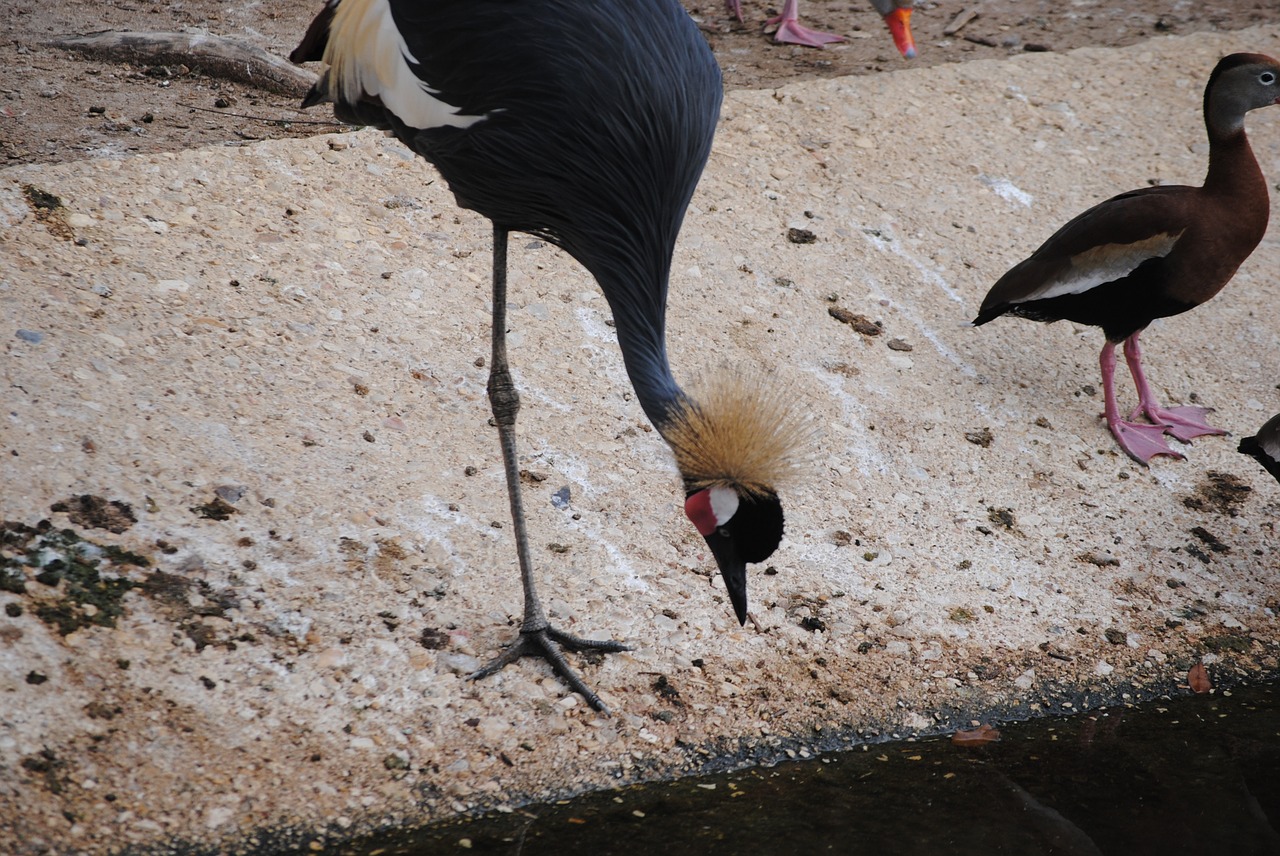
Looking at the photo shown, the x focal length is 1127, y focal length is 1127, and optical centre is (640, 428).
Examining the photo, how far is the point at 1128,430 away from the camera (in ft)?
14.6

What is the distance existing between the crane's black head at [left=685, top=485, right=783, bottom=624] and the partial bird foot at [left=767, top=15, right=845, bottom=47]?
4663mm

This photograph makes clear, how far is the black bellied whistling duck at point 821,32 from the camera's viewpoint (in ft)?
19.8

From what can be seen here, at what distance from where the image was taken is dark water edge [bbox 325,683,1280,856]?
2666 millimetres

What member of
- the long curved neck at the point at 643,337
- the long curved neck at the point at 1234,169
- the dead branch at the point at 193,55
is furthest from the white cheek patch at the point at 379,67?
the long curved neck at the point at 1234,169

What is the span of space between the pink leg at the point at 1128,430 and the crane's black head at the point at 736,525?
2.21 meters

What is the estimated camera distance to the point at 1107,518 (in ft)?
13.3

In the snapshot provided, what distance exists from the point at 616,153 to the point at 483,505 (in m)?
1.28

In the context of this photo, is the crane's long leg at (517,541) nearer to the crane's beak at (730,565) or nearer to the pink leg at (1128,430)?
the crane's beak at (730,565)

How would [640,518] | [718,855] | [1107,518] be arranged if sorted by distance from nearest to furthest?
1. [718,855]
2. [640,518]
3. [1107,518]

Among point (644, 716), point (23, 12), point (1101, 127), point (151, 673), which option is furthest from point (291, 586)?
point (1101, 127)

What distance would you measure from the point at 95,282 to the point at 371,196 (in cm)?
119

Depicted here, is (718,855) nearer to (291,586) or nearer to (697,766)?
(697,766)

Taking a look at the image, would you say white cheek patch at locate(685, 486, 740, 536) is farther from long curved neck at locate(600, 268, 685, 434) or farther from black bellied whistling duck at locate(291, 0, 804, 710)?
long curved neck at locate(600, 268, 685, 434)

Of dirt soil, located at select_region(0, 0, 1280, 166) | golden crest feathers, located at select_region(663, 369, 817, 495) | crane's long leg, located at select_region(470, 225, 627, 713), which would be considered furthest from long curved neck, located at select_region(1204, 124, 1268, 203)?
crane's long leg, located at select_region(470, 225, 627, 713)
